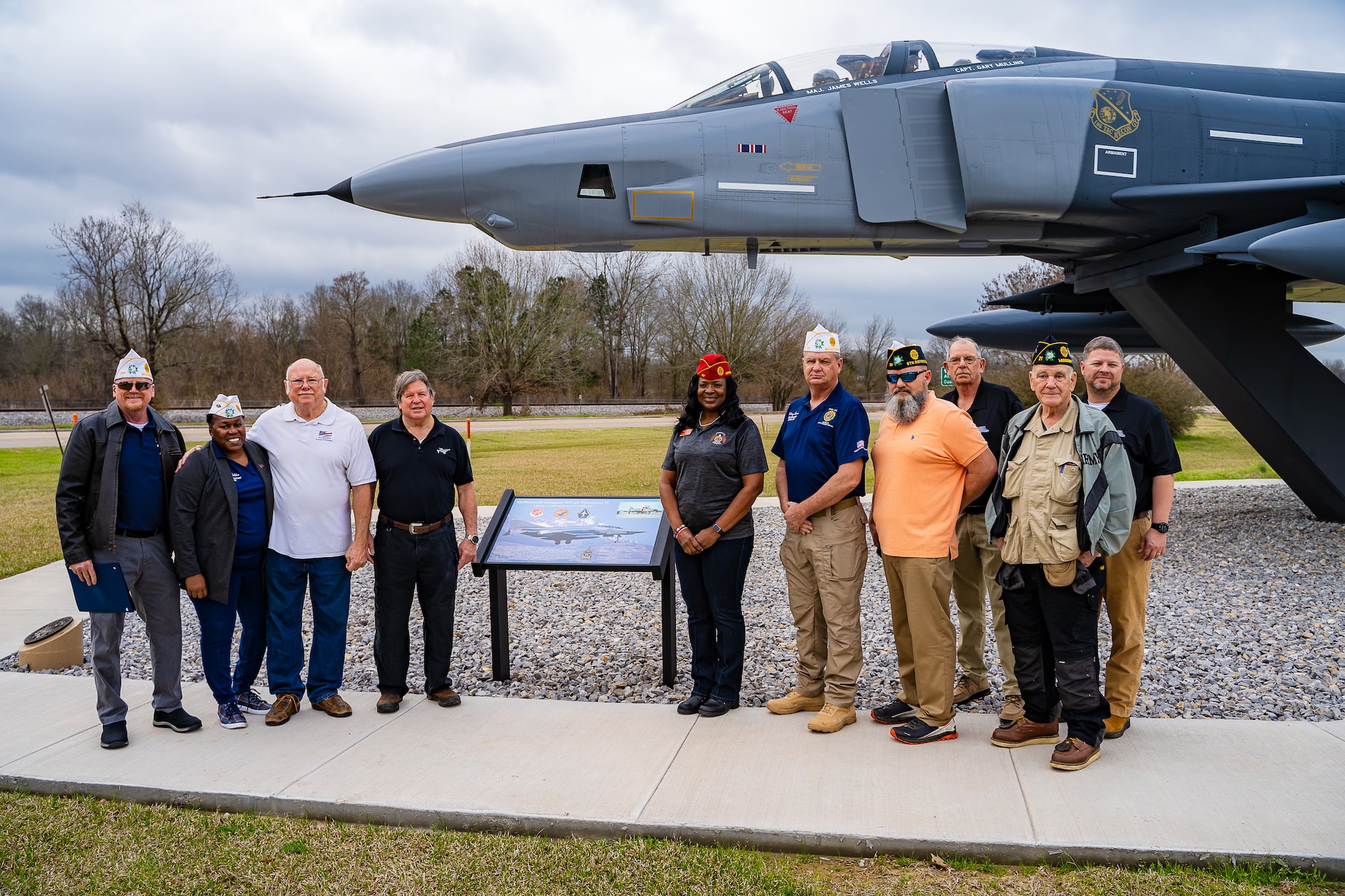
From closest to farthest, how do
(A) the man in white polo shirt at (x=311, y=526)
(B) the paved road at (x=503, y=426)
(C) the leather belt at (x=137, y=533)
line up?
1. (C) the leather belt at (x=137, y=533)
2. (A) the man in white polo shirt at (x=311, y=526)
3. (B) the paved road at (x=503, y=426)

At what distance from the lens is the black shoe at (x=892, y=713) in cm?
419

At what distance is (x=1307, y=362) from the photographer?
803 cm

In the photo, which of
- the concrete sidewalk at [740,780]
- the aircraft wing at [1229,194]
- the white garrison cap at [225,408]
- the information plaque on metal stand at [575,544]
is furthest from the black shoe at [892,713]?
the aircraft wing at [1229,194]

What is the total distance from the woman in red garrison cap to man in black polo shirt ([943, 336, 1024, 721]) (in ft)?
3.75

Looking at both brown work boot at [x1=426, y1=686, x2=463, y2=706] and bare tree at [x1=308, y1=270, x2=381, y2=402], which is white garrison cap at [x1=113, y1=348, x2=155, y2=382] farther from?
bare tree at [x1=308, y1=270, x2=381, y2=402]

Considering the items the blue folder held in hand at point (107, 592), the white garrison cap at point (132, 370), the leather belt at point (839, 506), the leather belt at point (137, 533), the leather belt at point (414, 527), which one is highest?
the white garrison cap at point (132, 370)

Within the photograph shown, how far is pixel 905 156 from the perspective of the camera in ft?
24.1

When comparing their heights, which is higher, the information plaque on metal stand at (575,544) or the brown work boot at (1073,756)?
the information plaque on metal stand at (575,544)

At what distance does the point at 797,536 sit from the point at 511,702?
6.19ft

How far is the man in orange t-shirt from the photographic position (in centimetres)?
385

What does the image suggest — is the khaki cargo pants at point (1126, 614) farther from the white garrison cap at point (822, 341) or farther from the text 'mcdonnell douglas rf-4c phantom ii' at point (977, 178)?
the text 'mcdonnell douglas rf-4c phantom ii' at point (977, 178)

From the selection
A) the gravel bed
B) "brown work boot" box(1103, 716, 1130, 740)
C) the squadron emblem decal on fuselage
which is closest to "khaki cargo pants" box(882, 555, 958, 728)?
the gravel bed

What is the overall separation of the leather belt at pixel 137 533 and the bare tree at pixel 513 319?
137 ft

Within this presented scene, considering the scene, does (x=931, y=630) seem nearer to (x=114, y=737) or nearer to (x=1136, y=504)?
(x=1136, y=504)
